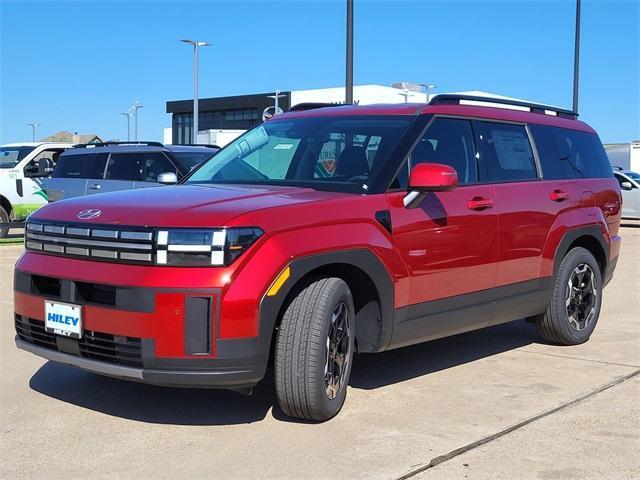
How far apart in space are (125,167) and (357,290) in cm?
818

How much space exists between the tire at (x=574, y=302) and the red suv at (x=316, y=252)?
0.02m

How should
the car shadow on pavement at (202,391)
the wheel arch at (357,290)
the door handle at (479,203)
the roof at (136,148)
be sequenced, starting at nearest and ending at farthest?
the wheel arch at (357,290) → the car shadow on pavement at (202,391) → the door handle at (479,203) → the roof at (136,148)

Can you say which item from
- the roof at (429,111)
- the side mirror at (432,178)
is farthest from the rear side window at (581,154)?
the side mirror at (432,178)

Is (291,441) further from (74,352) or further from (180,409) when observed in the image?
(74,352)

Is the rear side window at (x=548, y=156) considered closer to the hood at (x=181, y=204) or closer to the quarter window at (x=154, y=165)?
the hood at (x=181, y=204)

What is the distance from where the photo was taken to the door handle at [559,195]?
20.2ft

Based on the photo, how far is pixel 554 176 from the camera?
249 inches

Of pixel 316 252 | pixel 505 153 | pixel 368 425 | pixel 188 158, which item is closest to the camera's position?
pixel 316 252

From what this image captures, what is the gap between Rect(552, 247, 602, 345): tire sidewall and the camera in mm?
6353

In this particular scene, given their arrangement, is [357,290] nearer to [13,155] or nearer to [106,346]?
[106,346]

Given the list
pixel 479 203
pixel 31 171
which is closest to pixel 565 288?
pixel 479 203

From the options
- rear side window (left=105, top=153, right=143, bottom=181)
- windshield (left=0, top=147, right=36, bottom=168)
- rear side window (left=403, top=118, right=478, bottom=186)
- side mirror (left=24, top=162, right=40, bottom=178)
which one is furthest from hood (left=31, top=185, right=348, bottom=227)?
windshield (left=0, top=147, right=36, bottom=168)

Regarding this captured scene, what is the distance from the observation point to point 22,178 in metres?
15.9

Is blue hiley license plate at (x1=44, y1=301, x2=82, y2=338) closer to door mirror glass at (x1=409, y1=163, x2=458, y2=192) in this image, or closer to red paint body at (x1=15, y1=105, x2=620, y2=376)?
red paint body at (x1=15, y1=105, x2=620, y2=376)
